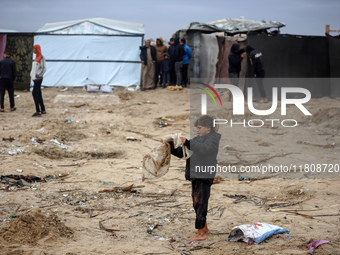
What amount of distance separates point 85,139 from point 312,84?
7.71 m

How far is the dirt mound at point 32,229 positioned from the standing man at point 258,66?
29.6ft

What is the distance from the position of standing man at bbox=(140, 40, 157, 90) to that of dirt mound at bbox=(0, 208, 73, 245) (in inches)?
491

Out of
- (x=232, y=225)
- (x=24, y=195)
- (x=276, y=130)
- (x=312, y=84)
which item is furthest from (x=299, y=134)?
(x=24, y=195)

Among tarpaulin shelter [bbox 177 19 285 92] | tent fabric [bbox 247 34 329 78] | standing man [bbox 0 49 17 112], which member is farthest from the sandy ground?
tarpaulin shelter [bbox 177 19 285 92]

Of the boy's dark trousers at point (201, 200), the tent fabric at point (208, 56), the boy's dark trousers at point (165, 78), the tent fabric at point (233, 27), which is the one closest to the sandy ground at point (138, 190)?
the boy's dark trousers at point (201, 200)

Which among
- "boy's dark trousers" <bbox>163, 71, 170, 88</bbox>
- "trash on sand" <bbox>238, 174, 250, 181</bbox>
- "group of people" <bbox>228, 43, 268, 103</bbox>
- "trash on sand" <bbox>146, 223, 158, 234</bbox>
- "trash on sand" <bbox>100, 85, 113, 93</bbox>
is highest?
"group of people" <bbox>228, 43, 268, 103</bbox>

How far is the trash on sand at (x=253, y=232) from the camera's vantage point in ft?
14.4

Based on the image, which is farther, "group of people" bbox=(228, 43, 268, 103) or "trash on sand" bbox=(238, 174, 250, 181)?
"group of people" bbox=(228, 43, 268, 103)

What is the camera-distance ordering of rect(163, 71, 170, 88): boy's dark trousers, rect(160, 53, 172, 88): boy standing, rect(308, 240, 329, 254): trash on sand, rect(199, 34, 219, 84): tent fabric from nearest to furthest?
rect(308, 240, 329, 254): trash on sand, rect(199, 34, 219, 84): tent fabric, rect(160, 53, 172, 88): boy standing, rect(163, 71, 170, 88): boy's dark trousers

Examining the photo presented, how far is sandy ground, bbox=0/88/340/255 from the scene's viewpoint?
450 centimetres

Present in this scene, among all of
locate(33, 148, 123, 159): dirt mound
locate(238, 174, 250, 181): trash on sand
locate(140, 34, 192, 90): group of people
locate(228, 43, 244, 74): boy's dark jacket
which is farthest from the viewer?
locate(140, 34, 192, 90): group of people

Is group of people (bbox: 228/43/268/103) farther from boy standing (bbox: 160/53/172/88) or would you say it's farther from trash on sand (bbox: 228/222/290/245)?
trash on sand (bbox: 228/222/290/245)

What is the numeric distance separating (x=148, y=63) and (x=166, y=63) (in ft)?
3.13

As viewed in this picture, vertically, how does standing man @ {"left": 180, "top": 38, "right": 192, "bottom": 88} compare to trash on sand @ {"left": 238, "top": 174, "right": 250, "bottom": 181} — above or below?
above
